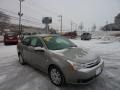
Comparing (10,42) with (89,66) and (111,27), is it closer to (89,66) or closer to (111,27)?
(89,66)

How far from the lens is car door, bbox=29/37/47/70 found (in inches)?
157

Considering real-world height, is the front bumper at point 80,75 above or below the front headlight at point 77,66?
below

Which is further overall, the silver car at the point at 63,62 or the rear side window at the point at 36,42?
the rear side window at the point at 36,42

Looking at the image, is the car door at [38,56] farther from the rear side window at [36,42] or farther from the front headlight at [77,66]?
the front headlight at [77,66]

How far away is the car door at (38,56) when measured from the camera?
3.98 m

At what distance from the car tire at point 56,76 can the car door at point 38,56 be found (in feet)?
1.34

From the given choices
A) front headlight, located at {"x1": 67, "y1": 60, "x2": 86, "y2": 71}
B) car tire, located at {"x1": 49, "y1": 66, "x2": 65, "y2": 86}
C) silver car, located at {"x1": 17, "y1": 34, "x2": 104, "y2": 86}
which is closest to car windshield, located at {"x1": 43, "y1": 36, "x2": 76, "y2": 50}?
silver car, located at {"x1": 17, "y1": 34, "x2": 104, "y2": 86}

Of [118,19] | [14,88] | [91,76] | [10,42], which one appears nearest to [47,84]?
[14,88]

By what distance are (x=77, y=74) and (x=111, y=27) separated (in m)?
83.0

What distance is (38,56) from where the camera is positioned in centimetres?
424

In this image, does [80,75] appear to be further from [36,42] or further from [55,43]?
[36,42]

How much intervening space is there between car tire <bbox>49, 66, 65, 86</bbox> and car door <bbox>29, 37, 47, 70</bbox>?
1.34ft

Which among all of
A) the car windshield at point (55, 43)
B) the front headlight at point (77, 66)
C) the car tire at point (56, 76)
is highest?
the car windshield at point (55, 43)

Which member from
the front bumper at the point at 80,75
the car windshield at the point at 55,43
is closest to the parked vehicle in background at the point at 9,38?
the car windshield at the point at 55,43
